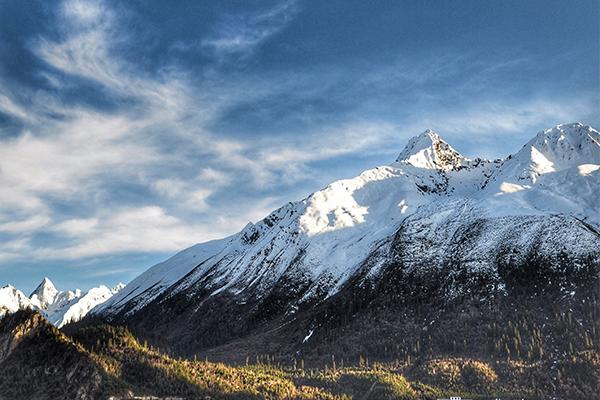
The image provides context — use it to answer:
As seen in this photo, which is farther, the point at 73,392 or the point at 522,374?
the point at 522,374

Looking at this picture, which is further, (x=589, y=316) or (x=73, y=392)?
(x=589, y=316)

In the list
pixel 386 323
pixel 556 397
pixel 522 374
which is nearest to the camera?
pixel 556 397

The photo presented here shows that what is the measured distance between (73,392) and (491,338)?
120 metres

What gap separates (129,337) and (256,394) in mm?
29309

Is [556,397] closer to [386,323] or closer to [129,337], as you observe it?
[386,323]

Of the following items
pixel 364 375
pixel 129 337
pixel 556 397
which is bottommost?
pixel 556 397

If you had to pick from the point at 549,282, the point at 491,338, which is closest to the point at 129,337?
the point at 491,338

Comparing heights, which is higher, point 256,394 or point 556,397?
point 256,394

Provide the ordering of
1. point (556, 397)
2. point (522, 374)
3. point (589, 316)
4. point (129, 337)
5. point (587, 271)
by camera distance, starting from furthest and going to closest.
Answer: point (587, 271) → point (589, 316) → point (522, 374) → point (556, 397) → point (129, 337)

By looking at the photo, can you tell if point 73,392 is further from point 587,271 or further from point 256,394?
point 587,271

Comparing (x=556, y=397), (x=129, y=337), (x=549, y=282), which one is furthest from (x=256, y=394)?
(x=549, y=282)

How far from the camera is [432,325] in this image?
18400 cm

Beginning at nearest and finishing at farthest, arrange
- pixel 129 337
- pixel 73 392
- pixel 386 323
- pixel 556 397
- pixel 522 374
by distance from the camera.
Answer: pixel 73 392
pixel 129 337
pixel 556 397
pixel 522 374
pixel 386 323

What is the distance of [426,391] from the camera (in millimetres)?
136750
